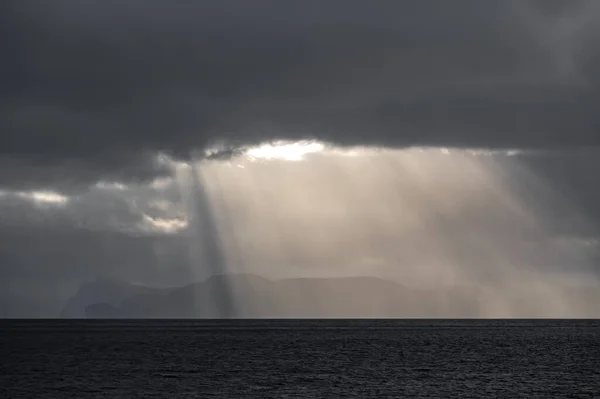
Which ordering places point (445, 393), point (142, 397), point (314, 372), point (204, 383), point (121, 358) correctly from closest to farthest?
point (142, 397)
point (445, 393)
point (204, 383)
point (314, 372)
point (121, 358)

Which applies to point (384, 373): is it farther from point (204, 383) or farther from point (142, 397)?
point (142, 397)

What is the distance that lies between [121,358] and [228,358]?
18741 millimetres

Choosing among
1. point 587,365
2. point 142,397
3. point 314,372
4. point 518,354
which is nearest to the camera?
point 142,397

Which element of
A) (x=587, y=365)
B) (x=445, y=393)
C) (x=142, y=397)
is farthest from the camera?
(x=587, y=365)

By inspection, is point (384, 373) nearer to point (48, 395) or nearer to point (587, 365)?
point (587, 365)

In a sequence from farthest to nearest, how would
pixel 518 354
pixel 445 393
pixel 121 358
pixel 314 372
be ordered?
1. pixel 518 354
2. pixel 121 358
3. pixel 314 372
4. pixel 445 393

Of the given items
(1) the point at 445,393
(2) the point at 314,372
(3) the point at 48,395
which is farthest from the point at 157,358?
(1) the point at 445,393

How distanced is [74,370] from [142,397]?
3738cm

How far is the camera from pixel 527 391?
98812 mm

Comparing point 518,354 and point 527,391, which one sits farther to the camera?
point 518,354

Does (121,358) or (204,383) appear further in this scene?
(121,358)

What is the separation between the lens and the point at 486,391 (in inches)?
3866

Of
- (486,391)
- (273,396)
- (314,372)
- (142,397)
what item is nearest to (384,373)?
(314,372)

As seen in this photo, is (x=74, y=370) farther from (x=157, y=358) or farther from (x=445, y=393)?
(x=445, y=393)
